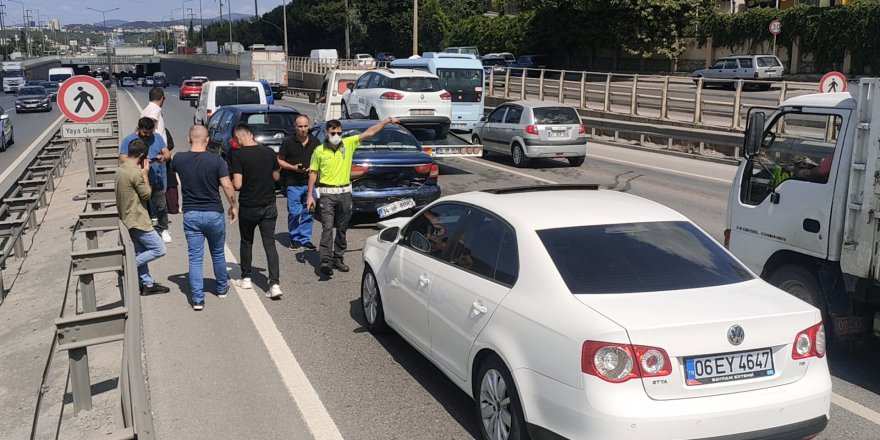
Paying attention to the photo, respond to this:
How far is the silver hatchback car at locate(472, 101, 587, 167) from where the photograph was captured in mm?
19078

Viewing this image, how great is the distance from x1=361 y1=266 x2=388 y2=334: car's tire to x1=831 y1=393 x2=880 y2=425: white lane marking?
344 cm

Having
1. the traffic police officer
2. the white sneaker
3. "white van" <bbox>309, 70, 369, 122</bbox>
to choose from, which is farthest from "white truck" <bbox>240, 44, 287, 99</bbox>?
the white sneaker

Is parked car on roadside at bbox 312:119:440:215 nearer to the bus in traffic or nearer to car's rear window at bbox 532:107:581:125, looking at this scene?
car's rear window at bbox 532:107:581:125

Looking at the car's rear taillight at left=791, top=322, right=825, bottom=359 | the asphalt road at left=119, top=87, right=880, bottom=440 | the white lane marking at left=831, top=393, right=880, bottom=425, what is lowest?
the asphalt road at left=119, top=87, right=880, bottom=440

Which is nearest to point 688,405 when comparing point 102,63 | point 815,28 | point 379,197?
point 379,197

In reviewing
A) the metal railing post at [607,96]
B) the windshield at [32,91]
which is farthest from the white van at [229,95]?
the windshield at [32,91]

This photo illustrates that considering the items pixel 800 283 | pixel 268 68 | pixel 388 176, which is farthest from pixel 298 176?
pixel 268 68

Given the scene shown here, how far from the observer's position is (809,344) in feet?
13.8

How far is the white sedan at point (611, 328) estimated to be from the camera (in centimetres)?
387

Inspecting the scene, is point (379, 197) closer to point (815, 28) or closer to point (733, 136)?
point (733, 136)

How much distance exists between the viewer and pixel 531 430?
420 cm

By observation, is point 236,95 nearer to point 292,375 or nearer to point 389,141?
point 389,141

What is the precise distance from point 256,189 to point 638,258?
181 inches

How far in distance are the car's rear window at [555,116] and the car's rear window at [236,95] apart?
27.9 ft
